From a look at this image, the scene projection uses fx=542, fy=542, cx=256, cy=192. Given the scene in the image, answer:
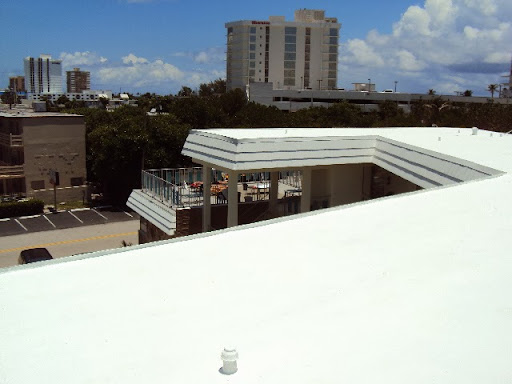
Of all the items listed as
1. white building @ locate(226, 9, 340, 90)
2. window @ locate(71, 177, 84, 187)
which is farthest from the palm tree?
window @ locate(71, 177, 84, 187)

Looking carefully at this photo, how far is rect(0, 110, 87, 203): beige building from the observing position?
4038cm

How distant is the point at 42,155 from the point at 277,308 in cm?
4038

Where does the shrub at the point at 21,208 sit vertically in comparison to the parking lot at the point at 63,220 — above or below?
above

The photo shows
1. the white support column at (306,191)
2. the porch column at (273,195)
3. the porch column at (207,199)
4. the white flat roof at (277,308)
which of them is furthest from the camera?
the porch column at (273,195)

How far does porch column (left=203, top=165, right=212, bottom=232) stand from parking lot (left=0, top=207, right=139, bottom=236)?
2104 cm

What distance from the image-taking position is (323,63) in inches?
4751

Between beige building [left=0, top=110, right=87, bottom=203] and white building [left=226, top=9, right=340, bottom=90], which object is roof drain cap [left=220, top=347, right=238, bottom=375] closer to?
beige building [left=0, top=110, right=87, bottom=203]

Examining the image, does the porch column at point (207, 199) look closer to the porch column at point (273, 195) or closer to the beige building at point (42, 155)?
the porch column at point (273, 195)

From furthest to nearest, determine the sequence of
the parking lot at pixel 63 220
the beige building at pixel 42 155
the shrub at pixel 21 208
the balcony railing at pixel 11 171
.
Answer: the beige building at pixel 42 155 → the balcony railing at pixel 11 171 → the shrub at pixel 21 208 → the parking lot at pixel 63 220

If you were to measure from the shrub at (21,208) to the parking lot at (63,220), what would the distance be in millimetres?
448

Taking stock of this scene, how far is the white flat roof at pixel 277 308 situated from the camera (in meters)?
3.41

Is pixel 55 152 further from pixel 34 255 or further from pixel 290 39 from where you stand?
pixel 290 39

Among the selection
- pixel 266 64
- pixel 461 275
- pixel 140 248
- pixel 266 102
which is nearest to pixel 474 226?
pixel 461 275

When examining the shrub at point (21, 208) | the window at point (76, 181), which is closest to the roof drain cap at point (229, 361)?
the shrub at point (21, 208)
